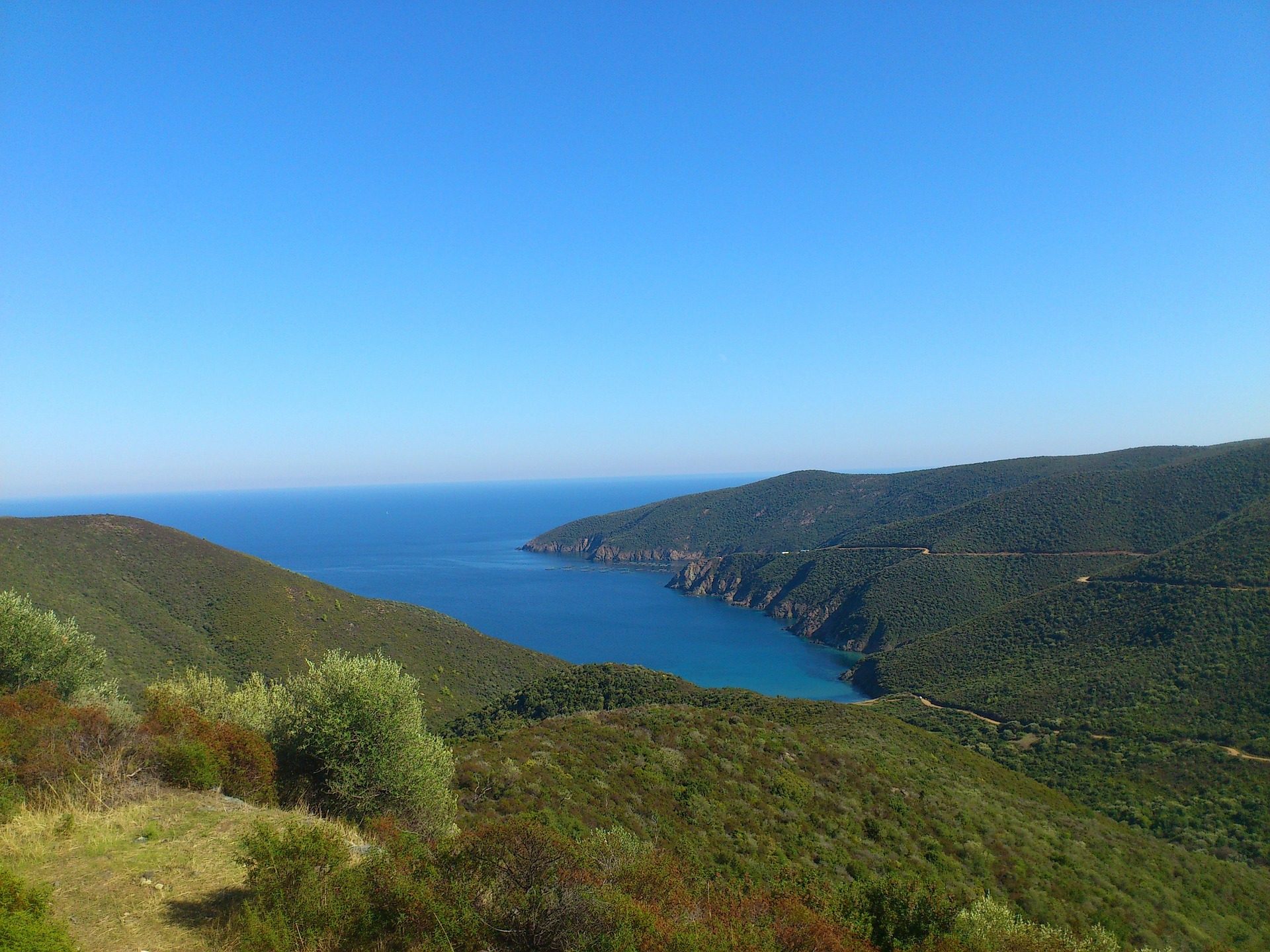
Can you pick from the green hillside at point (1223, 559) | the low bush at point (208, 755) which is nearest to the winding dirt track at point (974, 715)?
the green hillside at point (1223, 559)

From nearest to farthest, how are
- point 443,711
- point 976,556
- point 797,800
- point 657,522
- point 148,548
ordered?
point 797,800 < point 443,711 < point 148,548 < point 976,556 < point 657,522

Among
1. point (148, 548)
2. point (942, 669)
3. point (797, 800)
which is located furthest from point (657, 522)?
point (797, 800)

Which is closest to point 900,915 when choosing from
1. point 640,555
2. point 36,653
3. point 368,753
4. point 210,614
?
point 368,753

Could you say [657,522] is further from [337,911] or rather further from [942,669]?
[337,911]

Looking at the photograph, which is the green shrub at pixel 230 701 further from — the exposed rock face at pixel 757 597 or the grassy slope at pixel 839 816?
the exposed rock face at pixel 757 597

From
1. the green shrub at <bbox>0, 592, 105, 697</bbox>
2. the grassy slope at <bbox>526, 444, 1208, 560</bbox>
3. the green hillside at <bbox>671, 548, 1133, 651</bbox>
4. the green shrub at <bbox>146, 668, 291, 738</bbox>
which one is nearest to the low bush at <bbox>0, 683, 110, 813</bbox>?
the green shrub at <bbox>146, 668, 291, 738</bbox>

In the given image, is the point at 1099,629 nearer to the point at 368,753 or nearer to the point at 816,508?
the point at 368,753
